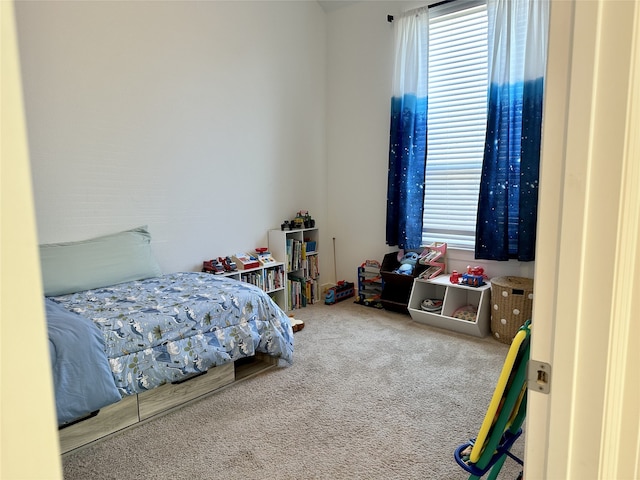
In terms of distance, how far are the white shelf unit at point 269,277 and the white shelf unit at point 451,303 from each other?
1.21 meters

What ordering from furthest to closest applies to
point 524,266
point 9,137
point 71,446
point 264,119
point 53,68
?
point 264,119 < point 524,266 < point 53,68 < point 71,446 < point 9,137

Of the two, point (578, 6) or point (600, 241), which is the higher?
point (578, 6)

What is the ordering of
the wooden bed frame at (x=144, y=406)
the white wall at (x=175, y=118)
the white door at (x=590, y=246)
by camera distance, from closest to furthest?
the white door at (x=590, y=246), the wooden bed frame at (x=144, y=406), the white wall at (x=175, y=118)

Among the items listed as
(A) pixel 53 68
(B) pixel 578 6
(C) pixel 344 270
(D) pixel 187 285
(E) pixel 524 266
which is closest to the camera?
(B) pixel 578 6

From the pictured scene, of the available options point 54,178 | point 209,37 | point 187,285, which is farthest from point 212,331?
point 209,37

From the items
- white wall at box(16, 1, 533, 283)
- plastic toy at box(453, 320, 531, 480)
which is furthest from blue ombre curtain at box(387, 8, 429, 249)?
plastic toy at box(453, 320, 531, 480)

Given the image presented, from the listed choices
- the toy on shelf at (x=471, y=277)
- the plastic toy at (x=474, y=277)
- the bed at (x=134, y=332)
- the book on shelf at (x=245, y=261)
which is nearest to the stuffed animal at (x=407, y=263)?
the toy on shelf at (x=471, y=277)

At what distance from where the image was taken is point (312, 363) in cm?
293

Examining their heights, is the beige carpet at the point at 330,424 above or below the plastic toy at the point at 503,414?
below

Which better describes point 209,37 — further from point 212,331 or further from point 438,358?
point 438,358

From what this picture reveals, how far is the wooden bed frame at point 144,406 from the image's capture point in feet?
6.59

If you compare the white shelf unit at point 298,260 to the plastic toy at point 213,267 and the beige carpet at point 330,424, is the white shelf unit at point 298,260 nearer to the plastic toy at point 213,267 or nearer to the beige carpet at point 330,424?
the plastic toy at point 213,267

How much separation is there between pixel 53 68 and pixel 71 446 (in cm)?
226

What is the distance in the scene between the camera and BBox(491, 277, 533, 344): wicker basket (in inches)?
123
